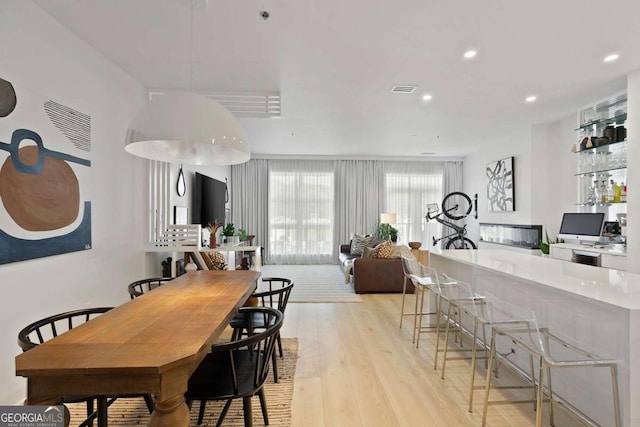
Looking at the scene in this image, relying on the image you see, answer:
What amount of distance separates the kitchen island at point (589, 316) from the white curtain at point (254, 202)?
20.6 feet

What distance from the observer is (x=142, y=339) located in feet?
4.84

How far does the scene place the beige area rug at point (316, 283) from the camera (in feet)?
17.2

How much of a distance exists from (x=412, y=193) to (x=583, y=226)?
452 cm

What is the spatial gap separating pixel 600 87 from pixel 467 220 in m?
4.60

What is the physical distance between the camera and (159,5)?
235cm

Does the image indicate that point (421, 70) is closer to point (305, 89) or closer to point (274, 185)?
point (305, 89)

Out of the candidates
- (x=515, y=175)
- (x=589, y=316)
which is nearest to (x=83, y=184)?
(x=589, y=316)

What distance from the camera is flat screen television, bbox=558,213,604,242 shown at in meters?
4.17

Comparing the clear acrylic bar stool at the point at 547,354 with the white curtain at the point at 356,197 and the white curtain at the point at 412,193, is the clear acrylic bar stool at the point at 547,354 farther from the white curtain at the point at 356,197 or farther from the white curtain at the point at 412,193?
the white curtain at the point at 412,193

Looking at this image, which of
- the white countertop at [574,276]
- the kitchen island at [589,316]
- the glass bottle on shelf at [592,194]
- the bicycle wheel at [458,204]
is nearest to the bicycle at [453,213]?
the bicycle wheel at [458,204]

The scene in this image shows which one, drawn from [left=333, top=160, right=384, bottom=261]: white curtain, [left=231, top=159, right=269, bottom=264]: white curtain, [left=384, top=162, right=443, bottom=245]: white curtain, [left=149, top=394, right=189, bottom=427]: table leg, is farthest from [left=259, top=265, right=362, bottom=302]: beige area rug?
[left=149, top=394, right=189, bottom=427]: table leg

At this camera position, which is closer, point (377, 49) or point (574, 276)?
point (574, 276)

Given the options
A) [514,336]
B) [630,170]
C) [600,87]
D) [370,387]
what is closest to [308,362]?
[370,387]

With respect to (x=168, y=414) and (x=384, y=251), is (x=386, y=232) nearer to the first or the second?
(x=384, y=251)
